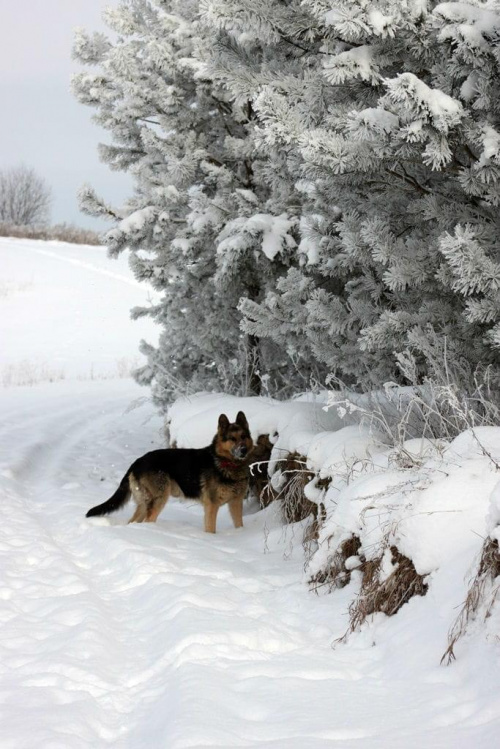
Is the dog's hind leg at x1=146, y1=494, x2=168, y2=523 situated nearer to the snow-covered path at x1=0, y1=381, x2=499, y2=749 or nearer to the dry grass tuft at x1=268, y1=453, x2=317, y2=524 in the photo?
the snow-covered path at x1=0, y1=381, x2=499, y2=749

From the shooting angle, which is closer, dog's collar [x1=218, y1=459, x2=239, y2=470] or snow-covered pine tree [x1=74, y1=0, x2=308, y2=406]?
dog's collar [x1=218, y1=459, x2=239, y2=470]

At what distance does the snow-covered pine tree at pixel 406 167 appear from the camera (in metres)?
4.46

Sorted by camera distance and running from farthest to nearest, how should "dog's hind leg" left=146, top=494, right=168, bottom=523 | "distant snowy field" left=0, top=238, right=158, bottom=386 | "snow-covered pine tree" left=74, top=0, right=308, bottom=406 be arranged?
"distant snowy field" left=0, top=238, right=158, bottom=386, "snow-covered pine tree" left=74, top=0, right=308, bottom=406, "dog's hind leg" left=146, top=494, right=168, bottom=523

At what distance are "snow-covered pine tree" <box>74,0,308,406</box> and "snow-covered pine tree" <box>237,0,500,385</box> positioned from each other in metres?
2.70

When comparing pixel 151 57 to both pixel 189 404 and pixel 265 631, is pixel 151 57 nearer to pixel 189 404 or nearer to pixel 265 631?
pixel 189 404

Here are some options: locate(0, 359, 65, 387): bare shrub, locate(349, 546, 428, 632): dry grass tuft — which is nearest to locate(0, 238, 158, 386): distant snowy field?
locate(0, 359, 65, 387): bare shrub

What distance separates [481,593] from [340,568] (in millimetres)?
1525

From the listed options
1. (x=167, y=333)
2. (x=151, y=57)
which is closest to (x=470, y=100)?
(x=151, y=57)

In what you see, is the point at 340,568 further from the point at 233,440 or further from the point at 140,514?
the point at 140,514

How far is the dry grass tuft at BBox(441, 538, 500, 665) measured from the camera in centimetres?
320

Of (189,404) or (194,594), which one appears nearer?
(194,594)

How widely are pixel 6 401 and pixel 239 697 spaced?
1587 cm

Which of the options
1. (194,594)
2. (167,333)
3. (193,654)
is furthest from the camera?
(167,333)

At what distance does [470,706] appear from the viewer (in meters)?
2.82
